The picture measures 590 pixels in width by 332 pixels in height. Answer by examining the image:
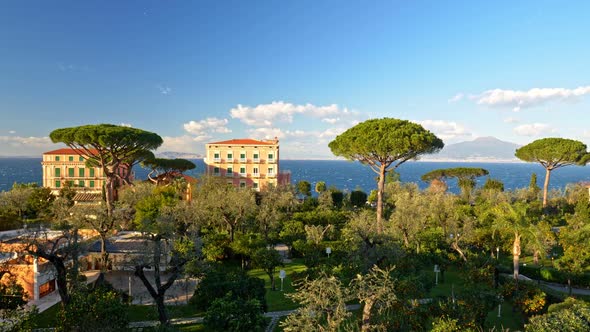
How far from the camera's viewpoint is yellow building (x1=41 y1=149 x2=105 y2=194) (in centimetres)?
4997

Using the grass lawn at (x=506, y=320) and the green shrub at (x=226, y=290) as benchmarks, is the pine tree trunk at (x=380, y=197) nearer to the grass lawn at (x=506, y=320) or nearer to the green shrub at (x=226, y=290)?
the grass lawn at (x=506, y=320)

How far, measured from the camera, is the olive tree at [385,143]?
27953 millimetres

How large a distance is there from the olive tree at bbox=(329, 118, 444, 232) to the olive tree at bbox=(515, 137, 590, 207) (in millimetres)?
17988

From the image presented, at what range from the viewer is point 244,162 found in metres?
49.5

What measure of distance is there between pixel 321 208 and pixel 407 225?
1278 cm

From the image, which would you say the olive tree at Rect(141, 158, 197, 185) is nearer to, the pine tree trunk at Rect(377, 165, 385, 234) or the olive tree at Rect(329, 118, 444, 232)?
the olive tree at Rect(329, 118, 444, 232)

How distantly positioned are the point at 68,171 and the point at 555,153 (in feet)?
210

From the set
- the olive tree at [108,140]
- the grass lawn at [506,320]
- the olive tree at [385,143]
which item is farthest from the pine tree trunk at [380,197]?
the olive tree at [108,140]

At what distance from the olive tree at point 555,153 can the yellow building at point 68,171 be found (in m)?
57.7

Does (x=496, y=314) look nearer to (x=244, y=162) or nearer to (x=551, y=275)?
(x=551, y=275)

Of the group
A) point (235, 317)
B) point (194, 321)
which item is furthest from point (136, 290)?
point (235, 317)

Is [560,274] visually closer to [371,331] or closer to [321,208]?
[371,331]

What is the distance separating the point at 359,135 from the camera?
3030 centimetres

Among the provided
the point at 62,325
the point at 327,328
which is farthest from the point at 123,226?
the point at 327,328
